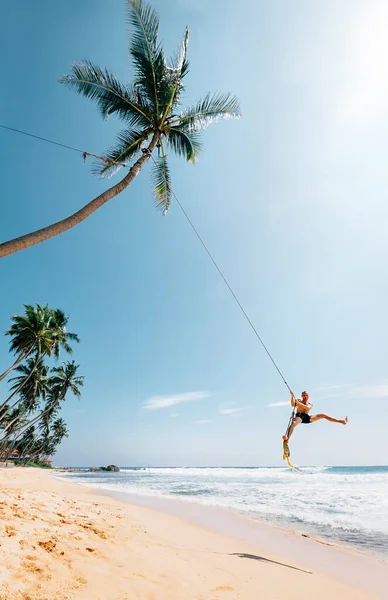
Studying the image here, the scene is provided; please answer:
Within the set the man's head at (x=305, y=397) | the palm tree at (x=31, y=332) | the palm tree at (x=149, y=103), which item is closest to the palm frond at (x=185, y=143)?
the palm tree at (x=149, y=103)

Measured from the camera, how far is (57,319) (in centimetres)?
3080

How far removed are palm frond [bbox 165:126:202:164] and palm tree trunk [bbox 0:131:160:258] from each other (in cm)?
185

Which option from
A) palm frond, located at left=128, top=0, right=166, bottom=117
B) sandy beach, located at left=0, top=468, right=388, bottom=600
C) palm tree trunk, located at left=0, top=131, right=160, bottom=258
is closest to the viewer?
sandy beach, located at left=0, top=468, right=388, bottom=600

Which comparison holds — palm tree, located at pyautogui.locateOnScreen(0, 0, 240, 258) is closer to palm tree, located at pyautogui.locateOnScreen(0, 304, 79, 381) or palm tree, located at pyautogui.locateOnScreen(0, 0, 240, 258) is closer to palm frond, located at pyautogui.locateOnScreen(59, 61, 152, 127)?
palm frond, located at pyautogui.locateOnScreen(59, 61, 152, 127)

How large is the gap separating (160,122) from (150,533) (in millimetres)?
10550

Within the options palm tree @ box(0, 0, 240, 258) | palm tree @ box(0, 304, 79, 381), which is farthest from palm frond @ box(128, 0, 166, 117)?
palm tree @ box(0, 304, 79, 381)

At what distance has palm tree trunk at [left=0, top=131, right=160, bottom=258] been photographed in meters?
4.61

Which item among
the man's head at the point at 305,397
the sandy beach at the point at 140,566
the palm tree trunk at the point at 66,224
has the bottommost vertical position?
the sandy beach at the point at 140,566

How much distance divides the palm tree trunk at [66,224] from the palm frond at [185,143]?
6.08ft

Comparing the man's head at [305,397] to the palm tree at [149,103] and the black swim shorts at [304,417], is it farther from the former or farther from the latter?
the palm tree at [149,103]

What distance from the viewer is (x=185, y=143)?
32.7 ft

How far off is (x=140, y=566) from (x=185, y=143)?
33.8 ft

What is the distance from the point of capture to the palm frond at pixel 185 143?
9617 mm

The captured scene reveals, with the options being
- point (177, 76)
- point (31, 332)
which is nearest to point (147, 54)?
point (177, 76)
